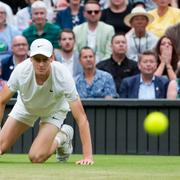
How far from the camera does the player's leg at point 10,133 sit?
950 cm

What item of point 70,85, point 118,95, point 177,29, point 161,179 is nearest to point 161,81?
point 118,95

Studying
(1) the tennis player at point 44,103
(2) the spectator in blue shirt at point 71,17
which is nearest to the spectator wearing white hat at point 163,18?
(2) the spectator in blue shirt at point 71,17

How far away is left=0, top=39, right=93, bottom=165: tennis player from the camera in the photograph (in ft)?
28.0

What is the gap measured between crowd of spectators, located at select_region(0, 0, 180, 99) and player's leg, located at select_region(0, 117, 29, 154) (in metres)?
3.52

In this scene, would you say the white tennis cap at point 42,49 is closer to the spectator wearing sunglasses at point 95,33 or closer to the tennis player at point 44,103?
the tennis player at point 44,103

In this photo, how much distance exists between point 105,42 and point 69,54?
834mm

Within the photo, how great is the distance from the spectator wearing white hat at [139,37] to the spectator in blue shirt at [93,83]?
1.29 metres

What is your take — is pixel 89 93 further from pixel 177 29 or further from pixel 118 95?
pixel 177 29

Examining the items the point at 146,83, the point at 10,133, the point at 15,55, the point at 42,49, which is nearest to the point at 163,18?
the point at 146,83

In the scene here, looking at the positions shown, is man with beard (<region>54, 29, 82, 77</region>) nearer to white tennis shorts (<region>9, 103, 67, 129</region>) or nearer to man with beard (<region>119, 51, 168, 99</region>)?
man with beard (<region>119, 51, 168, 99</region>)

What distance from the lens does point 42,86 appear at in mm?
8828

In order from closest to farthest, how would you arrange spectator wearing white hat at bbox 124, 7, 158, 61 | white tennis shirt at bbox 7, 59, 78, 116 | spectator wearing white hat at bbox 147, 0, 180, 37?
white tennis shirt at bbox 7, 59, 78, 116 → spectator wearing white hat at bbox 124, 7, 158, 61 → spectator wearing white hat at bbox 147, 0, 180, 37

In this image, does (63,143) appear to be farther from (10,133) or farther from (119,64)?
(119,64)

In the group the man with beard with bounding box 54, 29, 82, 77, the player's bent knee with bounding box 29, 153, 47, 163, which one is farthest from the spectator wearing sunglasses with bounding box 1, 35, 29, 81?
the player's bent knee with bounding box 29, 153, 47, 163
